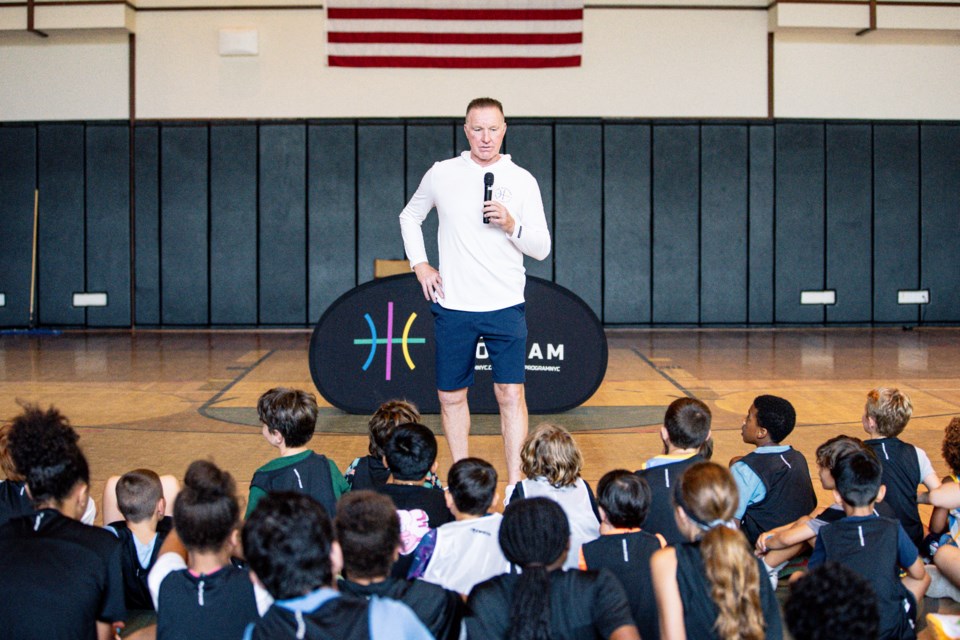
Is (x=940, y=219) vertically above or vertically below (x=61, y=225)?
above

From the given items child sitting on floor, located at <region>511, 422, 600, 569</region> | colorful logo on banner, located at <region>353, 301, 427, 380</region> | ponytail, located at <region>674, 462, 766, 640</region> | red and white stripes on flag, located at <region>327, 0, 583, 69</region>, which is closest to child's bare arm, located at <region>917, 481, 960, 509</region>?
child sitting on floor, located at <region>511, 422, 600, 569</region>

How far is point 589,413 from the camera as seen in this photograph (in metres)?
6.63

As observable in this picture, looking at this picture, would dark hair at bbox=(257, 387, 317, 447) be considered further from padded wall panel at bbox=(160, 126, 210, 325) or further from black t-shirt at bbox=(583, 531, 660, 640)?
padded wall panel at bbox=(160, 126, 210, 325)

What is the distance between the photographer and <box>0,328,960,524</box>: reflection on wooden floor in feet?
18.1

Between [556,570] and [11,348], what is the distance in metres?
10.2

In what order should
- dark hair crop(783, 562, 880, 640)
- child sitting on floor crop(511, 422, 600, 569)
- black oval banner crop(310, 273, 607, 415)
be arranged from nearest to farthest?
dark hair crop(783, 562, 880, 640)
child sitting on floor crop(511, 422, 600, 569)
black oval banner crop(310, 273, 607, 415)

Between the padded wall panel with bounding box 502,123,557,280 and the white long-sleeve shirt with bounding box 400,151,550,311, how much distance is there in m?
9.33

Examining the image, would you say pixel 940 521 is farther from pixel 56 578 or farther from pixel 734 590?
pixel 56 578

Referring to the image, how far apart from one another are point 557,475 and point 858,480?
0.88 meters

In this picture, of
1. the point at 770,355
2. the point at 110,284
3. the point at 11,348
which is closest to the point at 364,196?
the point at 110,284

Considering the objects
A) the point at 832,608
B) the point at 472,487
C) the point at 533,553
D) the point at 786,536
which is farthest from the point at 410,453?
the point at 832,608

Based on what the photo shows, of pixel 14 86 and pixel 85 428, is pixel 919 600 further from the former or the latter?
pixel 14 86

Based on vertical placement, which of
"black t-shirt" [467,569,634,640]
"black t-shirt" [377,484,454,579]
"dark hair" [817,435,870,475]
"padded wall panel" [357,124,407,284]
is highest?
"padded wall panel" [357,124,407,284]

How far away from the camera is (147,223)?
13.4 metres
